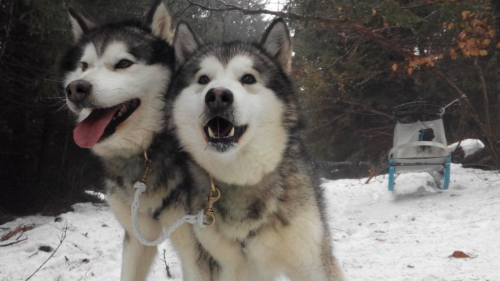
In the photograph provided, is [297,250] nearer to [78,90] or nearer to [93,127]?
[93,127]

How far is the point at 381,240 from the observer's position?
4.90 m

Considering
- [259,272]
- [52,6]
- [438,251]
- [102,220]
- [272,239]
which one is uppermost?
[52,6]

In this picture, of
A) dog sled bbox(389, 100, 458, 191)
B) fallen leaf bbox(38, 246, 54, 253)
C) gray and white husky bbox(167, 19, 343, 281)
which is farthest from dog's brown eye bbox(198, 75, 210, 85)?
dog sled bbox(389, 100, 458, 191)

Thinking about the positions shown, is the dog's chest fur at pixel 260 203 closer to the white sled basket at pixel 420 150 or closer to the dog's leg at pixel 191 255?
the dog's leg at pixel 191 255

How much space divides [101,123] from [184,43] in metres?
0.77

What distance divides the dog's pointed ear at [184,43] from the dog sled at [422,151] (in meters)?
5.38

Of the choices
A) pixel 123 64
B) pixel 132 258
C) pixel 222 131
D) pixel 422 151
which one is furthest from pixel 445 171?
pixel 123 64

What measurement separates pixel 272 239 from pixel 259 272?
29 centimetres

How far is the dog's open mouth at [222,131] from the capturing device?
2188 mm

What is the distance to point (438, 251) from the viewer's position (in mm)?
4062

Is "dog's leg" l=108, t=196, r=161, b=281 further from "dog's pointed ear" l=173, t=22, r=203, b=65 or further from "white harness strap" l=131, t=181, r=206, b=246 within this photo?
"dog's pointed ear" l=173, t=22, r=203, b=65

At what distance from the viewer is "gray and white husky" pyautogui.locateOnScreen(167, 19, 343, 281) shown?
226cm

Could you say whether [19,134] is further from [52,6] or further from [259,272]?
[259,272]

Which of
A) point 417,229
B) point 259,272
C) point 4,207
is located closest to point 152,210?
point 259,272
